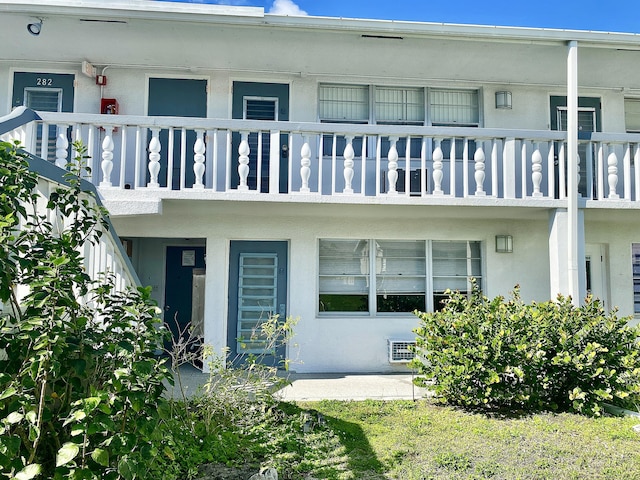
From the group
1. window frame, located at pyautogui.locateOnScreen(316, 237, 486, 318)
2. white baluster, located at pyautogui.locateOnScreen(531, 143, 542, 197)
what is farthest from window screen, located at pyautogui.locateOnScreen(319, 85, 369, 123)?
white baluster, located at pyautogui.locateOnScreen(531, 143, 542, 197)

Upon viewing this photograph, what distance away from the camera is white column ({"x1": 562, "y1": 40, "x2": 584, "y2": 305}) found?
20.9ft

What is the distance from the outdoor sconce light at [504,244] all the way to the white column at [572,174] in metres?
1.31

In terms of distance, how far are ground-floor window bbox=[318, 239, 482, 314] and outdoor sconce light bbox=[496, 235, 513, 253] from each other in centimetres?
35

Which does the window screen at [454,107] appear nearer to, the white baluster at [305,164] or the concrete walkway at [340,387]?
the white baluster at [305,164]

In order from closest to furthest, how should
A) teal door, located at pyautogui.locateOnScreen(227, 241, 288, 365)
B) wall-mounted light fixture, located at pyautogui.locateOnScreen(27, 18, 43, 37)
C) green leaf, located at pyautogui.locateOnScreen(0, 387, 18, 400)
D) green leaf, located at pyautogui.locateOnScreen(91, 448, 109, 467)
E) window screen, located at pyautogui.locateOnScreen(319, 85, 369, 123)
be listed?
green leaf, located at pyautogui.locateOnScreen(0, 387, 18, 400), green leaf, located at pyautogui.locateOnScreen(91, 448, 109, 467), wall-mounted light fixture, located at pyautogui.locateOnScreen(27, 18, 43, 37), teal door, located at pyautogui.locateOnScreen(227, 241, 288, 365), window screen, located at pyautogui.locateOnScreen(319, 85, 369, 123)

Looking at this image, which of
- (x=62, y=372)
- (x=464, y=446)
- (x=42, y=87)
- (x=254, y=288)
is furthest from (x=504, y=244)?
(x=42, y=87)

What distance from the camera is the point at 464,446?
13.7ft

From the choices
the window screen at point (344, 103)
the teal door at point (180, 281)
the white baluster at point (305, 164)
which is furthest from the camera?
the teal door at point (180, 281)

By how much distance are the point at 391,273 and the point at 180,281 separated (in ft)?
14.1

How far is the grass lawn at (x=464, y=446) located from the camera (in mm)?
3676

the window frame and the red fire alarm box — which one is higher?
the red fire alarm box

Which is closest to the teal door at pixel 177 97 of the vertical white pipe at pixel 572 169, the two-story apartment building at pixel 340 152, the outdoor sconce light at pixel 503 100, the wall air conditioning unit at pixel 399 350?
the two-story apartment building at pixel 340 152

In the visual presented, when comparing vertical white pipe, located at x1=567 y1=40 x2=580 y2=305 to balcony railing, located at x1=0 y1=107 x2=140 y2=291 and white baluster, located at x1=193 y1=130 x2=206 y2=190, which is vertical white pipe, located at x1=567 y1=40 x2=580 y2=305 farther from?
balcony railing, located at x1=0 y1=107 x2=140 y2=291

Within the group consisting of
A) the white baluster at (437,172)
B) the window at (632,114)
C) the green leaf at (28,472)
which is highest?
the window at (632,114)
